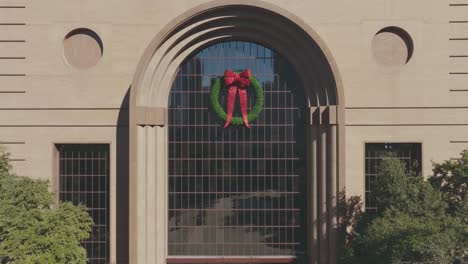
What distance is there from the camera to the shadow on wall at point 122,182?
66.5ft

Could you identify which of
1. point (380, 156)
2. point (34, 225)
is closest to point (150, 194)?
point (34, 225)

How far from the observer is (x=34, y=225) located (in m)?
17.5

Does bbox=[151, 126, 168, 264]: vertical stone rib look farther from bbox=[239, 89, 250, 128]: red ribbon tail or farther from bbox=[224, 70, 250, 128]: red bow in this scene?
bbox=[239, 89, 250, 128]: red ribbon tail

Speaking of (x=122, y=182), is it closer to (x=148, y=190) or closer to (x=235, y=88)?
(x=148, y=190)

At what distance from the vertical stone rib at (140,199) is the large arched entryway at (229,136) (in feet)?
0.15

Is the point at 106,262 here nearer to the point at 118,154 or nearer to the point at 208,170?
the point at 118,154

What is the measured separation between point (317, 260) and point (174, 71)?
1139cm

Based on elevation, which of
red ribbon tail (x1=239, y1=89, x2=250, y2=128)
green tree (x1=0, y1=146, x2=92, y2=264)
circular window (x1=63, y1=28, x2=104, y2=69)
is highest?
circular window (x1=63, y1=28, x2=104, y2=69)

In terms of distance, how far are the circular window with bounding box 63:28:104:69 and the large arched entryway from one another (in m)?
3.11

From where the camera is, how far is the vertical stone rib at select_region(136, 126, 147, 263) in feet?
63.2

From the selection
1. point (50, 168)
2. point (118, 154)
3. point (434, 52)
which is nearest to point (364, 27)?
point (434, 52)

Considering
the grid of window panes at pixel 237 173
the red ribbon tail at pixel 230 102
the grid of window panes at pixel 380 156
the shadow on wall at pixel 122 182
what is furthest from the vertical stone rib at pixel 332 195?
the shadow on wall at pixel 122 182

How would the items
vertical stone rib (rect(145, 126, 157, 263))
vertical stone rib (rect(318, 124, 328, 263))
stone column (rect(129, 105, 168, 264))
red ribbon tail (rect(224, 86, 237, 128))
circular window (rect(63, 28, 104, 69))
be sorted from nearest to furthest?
stone column (rect(129, 105, 168, 264)), vertical stone rib (rect(318, 124, 328, 263)), vertical stone rib (rect(145, 126, 157, 263)), circular window (rect(63, 28, 104, 69)), red ribbon tail (rect(224, 86, 237, 128))

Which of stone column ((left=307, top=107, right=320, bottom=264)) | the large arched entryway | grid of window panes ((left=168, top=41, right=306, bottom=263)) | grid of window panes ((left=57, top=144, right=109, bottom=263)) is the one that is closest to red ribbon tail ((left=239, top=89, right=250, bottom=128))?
grid of window panes ((left=168, top=41, right=306, bottom=263))
